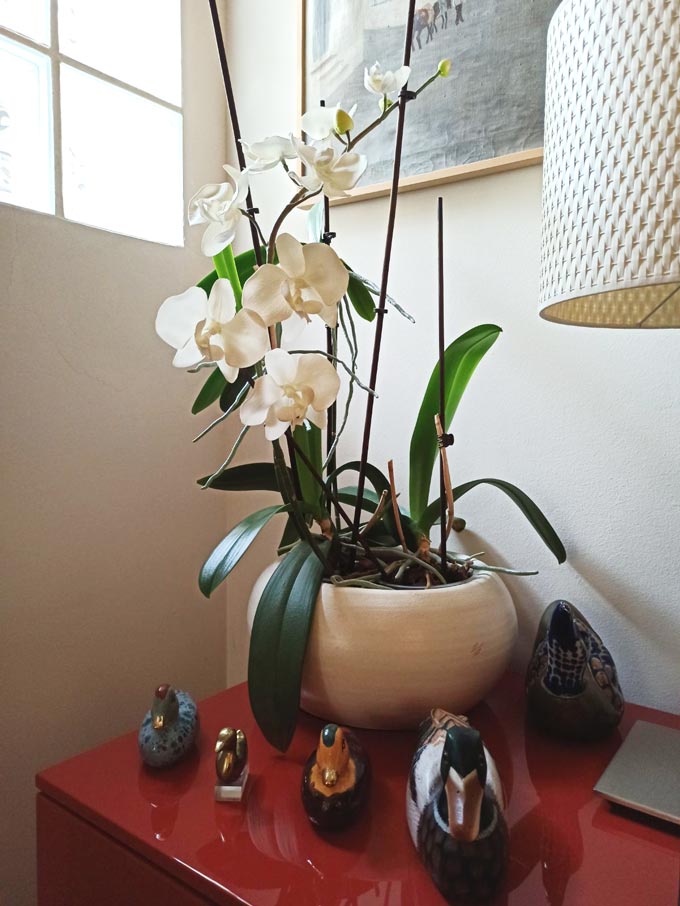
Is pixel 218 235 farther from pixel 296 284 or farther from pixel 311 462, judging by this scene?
pixel 311 462

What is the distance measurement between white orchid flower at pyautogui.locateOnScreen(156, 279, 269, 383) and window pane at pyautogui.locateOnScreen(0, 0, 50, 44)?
61cm

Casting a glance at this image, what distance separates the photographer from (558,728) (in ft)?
2.22

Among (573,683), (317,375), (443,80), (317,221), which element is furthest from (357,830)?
(443,80)

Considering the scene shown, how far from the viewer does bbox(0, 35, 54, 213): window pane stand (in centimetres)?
85

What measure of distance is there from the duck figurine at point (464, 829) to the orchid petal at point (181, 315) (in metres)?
0.38

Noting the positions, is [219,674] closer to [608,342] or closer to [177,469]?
[177,469]

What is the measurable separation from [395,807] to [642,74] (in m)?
0.61

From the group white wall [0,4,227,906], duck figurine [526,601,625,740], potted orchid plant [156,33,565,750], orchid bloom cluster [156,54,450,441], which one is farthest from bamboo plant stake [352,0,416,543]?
white wall [0,4,227,906]

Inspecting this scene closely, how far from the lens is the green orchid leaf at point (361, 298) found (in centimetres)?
73

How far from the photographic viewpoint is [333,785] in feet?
1.73

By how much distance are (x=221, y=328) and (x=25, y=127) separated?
0.60 meters

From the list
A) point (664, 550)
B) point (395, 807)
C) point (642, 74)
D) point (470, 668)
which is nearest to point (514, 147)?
point (642, 74)

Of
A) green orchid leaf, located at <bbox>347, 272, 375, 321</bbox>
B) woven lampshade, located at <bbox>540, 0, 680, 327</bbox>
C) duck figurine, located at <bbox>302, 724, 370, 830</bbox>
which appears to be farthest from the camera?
green orchid leaf, located at <bbox>347, 272, 375, 321</bbox>

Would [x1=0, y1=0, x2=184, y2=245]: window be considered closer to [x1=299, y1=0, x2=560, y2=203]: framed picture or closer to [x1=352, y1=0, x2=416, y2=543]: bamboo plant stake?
[x1=299, y1=0, x2=560, y2=203]: framed picture
